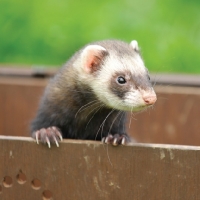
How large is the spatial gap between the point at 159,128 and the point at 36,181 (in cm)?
126

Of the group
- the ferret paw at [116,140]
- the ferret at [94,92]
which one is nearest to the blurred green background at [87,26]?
the ferret at [94,92]

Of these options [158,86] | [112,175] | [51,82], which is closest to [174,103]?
[158,86]

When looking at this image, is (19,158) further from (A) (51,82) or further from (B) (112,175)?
(A) (51,82)

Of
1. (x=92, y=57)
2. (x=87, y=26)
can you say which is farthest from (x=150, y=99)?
(x=87, y=26)

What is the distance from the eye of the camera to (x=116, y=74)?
2.34 metres

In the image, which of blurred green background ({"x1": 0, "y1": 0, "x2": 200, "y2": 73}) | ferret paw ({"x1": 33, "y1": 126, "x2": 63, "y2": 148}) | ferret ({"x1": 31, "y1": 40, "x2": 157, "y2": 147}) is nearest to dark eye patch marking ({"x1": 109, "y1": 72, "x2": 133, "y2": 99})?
ferret ({"x1": 31, "y1": 40, "x2": 157, "y2": 147})

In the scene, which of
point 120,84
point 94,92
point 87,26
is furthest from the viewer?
point 87,26

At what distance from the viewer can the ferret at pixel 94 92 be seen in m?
2.30

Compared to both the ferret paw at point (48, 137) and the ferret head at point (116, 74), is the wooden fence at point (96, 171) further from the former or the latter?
the ferret head at point (116, 74)

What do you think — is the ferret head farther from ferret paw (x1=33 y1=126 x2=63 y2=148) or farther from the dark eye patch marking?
ferret paw (x1=33 y1=126 x2=63 y2=148)

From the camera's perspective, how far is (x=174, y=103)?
3246mm

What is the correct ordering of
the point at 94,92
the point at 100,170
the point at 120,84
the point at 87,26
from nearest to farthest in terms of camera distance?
the point at 100,170, the point at 120,84, the point at 94,92, the point at 87,26

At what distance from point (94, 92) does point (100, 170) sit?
45 cm

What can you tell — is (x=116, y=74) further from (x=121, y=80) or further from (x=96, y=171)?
(x=96, y=171)
